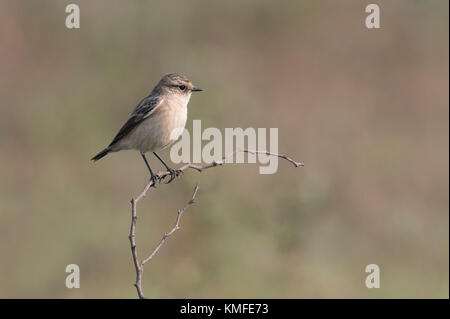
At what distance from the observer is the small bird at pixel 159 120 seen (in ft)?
22.1

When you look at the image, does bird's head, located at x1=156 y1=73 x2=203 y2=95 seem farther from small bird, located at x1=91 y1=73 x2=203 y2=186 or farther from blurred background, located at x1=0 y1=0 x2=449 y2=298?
blurred background, located at x1=0 y1=0 x2=449 y2=298

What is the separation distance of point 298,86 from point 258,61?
1.05 meters

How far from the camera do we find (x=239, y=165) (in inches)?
353

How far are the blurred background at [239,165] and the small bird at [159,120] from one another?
1.55 metres

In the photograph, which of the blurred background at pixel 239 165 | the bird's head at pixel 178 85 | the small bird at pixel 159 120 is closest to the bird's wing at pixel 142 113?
the small bird at pixel 159 120

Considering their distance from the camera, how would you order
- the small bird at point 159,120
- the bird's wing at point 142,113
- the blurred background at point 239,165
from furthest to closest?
the blurred background at point 239,165 → the bird's wing at point 142,113 → the small bird at point 159,120

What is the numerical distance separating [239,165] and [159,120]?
2.42m

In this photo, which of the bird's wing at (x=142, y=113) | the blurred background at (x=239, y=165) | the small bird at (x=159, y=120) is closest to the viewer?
the small bird at (x=159, y=120)

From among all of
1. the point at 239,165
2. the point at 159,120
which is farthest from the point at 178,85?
the point at 239,165

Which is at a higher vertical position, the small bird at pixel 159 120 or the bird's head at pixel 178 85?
the bird's head at pixel 178 85

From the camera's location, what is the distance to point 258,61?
14195 mm

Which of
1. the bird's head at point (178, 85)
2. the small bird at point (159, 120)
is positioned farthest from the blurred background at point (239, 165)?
the bird's head at point (178, 85)

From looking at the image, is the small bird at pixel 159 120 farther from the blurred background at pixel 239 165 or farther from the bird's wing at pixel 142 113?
the blurred background at pixel 239 165

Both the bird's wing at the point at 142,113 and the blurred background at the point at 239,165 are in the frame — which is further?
the blurred background at the point at 239,165
